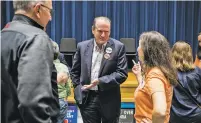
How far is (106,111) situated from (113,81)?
29cm

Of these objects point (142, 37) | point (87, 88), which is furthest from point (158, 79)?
point (87, 88)

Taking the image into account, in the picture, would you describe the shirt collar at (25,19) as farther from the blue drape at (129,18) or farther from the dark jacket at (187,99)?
the blue drape at (129,18)

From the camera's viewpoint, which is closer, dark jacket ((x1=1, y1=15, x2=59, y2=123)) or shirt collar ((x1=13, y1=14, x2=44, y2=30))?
dark jacket ((x1=1, y1=15, x2=59, y2=123))

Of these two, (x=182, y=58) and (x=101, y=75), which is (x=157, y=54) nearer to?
(x=182, y=58)

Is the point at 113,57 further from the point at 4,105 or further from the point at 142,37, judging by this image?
the point at 4,105

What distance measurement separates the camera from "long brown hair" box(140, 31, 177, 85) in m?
1.95

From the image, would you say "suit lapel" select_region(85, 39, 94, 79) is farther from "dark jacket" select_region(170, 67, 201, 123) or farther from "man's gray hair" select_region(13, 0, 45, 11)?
"man's gray hair" select_region(13, 0, 45, 11)

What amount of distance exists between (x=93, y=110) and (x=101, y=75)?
33 cm

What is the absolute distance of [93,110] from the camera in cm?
297

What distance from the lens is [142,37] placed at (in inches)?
80.4

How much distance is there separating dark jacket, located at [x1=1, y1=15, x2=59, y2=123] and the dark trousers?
1584 mm

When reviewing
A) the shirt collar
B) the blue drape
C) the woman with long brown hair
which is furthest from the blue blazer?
the blue drape

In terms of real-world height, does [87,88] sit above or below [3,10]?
below

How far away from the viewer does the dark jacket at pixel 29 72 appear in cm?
124
